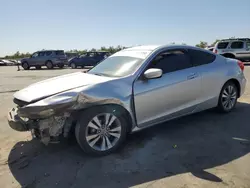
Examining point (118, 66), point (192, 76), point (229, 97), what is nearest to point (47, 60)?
point (118, 66)

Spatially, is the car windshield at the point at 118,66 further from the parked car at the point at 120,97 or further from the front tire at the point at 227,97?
the front tire at the point at 227,97

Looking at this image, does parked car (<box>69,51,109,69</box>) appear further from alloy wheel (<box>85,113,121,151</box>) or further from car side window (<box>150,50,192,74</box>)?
alloy wheel (<box>85,113,121,151</box>)

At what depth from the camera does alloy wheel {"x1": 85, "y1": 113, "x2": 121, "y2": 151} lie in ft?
12.0

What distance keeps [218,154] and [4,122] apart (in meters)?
4.27

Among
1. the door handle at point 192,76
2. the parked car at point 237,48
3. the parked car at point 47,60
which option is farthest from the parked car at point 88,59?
the door handle at point 192,76

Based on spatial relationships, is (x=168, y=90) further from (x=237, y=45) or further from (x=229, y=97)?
(x=237, y=45)

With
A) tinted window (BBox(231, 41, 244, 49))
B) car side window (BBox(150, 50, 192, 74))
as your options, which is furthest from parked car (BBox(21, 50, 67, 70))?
car side window (BBox(150, 50, 192, 74))

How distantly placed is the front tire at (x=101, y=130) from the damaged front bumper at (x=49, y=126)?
0.18 m

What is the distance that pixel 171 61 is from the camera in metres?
4.47

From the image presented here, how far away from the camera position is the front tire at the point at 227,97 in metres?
5.25

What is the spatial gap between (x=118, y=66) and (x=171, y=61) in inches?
35.9

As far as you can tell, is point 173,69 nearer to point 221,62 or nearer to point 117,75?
point 117,75

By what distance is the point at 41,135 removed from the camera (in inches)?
141

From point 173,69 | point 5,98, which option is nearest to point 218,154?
point 173,69
